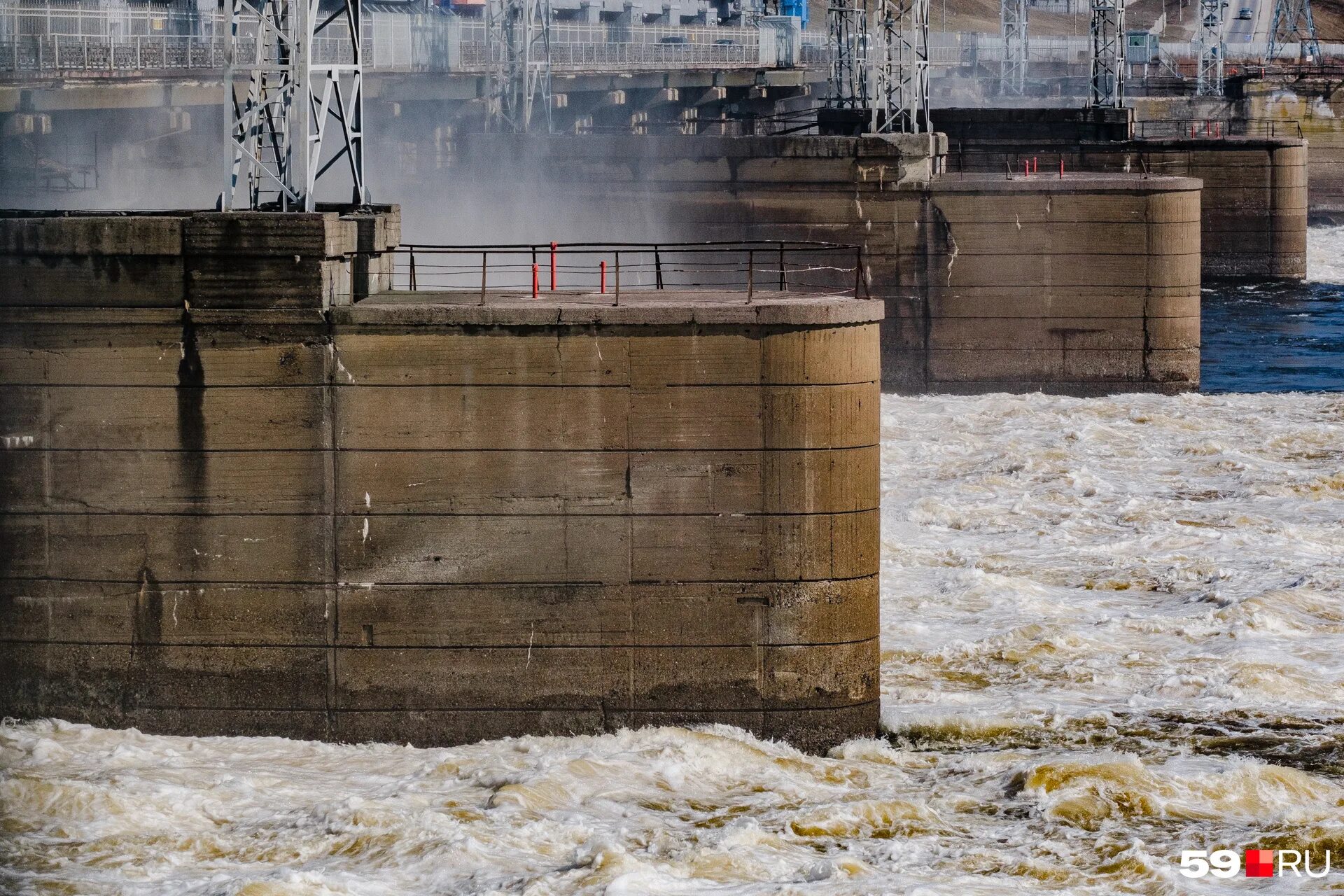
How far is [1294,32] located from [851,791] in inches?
5737

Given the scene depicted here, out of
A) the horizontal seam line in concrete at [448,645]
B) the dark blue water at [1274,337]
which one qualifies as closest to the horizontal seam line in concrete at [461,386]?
the horizontal seam line in concrete at [448,645]

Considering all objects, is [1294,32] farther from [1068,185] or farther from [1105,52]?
[1068,185]

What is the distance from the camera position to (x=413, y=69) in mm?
60406

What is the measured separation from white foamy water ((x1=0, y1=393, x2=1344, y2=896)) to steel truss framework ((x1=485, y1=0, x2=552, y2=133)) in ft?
124

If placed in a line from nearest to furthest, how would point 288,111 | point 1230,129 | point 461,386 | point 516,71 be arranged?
point 461,386
point 288,111
point 516,71
point 1230,129

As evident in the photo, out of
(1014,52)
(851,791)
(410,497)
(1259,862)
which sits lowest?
(1259,862)

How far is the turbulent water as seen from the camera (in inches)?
651

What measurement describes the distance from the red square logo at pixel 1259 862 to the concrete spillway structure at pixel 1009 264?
2700 cm

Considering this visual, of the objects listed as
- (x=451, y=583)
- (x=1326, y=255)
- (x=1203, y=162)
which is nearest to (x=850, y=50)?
(x=1203, y=162)

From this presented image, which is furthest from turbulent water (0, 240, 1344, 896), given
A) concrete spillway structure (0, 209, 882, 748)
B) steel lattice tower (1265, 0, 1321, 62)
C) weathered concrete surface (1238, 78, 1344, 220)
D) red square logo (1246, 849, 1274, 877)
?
steel lattice tower (1265, 0, 1321, 62)

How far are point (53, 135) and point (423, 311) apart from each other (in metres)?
28.0

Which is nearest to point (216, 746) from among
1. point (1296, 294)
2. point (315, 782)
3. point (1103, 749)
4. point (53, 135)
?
point (315, 782)

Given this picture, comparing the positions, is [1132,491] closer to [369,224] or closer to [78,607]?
[369,224]

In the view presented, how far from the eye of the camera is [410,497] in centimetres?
1895
